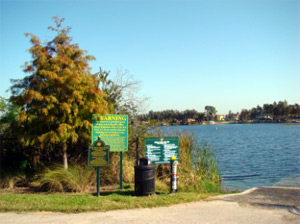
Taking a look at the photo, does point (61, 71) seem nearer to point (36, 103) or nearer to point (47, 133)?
point (36, 103)

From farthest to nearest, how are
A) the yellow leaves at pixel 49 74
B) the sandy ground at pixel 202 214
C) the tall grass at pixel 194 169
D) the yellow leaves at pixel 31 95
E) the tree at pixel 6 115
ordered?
the tree at pixel 6 115
the tall grass at pixel 194 169
the yellow leaves at pixel 49 74
the yellow leaves at pixel 31 95
the sandy ground at pixel 202 214

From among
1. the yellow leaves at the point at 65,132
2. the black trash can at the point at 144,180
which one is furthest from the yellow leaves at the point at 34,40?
the black trash can at the point at 144,180

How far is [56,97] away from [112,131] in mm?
2153

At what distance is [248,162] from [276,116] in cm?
15056

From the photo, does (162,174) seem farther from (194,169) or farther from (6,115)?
(6,115)

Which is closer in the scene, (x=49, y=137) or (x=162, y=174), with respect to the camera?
(x=49, y=137)

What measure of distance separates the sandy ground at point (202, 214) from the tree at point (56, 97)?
325 centimetres

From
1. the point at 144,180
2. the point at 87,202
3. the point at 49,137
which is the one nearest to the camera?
the point at 87,202

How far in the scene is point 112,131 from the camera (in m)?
8.99

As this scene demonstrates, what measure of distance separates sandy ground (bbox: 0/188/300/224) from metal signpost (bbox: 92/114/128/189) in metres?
2.74

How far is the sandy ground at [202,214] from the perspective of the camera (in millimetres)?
5754

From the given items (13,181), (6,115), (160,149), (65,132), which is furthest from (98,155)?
(6,115)

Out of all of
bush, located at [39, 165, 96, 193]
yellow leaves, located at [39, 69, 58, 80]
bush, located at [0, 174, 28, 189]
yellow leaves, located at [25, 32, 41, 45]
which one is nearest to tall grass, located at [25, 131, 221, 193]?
bush, located at [39, 165, 96, 193]

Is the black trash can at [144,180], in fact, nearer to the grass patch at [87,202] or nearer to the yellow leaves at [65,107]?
the grass patch at [87,202]
